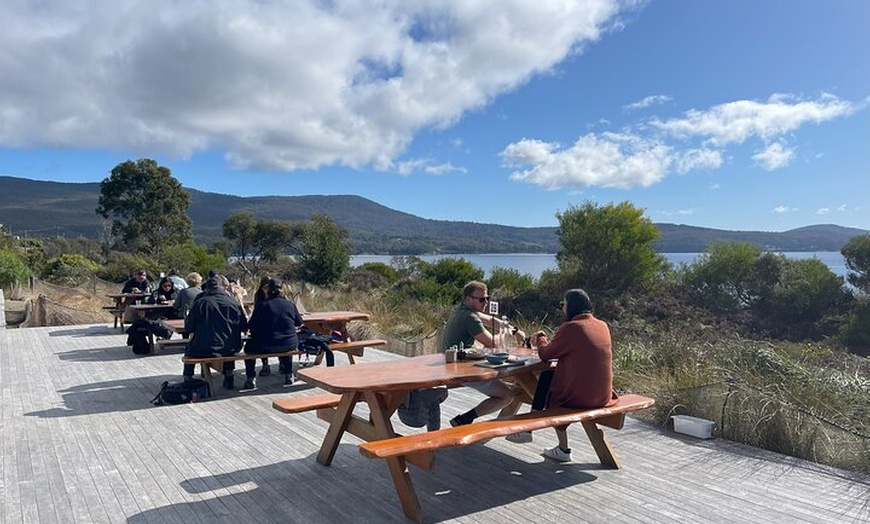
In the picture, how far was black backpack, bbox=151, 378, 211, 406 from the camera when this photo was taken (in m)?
5.57

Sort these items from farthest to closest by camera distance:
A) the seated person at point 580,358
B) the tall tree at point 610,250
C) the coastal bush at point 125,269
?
the tall tree at point 610,250 → the coastal bush at point 125,269 → the seated person at point 580,358

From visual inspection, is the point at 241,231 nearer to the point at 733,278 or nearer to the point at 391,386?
the point at 733,278

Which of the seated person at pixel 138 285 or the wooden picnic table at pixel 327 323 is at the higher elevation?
the seated person at pixel 138 285

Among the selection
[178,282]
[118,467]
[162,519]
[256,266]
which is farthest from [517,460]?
[256,266]

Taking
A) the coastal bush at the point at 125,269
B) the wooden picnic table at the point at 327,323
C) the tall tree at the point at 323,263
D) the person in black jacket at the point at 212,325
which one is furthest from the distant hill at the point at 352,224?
the person in black jacket at the point at 212,325

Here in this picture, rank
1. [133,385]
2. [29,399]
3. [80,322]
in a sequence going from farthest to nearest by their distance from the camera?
[80,322] < [133,385] < [29,399]

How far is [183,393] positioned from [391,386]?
3045mm

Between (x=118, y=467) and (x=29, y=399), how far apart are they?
8.42ft

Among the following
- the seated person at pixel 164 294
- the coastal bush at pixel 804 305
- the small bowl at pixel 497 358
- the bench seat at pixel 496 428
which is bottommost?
the coastal bush at pixel 804 305

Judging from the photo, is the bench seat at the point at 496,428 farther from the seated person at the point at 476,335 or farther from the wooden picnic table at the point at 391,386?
the seated person at the point at 476,335

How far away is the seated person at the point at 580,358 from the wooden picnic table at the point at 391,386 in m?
0.27

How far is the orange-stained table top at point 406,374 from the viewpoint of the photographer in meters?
3.40

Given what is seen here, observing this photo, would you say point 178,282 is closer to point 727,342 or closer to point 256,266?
point 727,342

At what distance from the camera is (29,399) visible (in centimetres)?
577
